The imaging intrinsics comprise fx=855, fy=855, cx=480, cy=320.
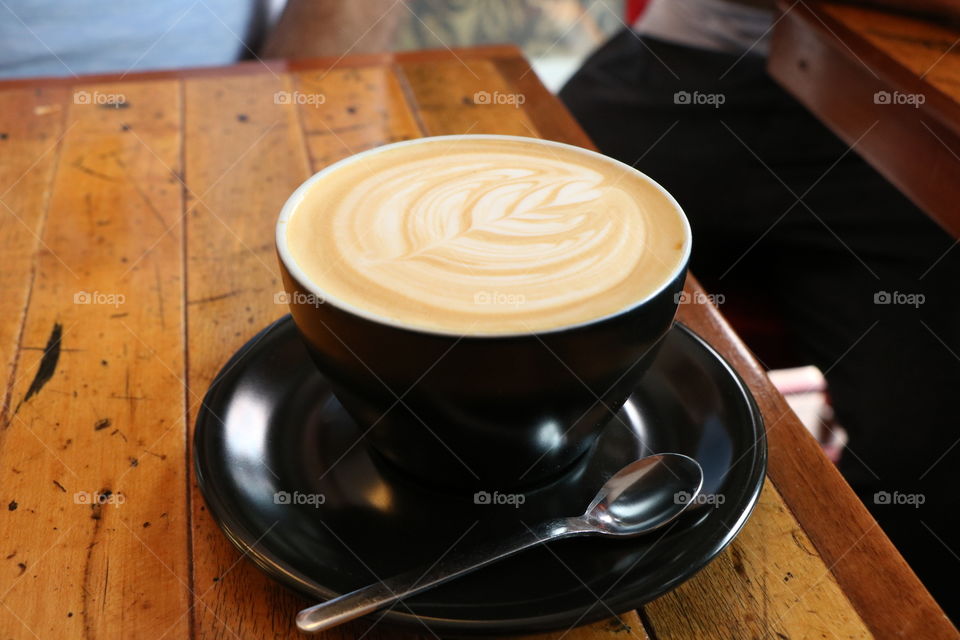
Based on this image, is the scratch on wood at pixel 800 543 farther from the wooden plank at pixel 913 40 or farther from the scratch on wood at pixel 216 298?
the wooden plank at pixel 913 40

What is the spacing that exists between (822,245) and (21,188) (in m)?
1.04

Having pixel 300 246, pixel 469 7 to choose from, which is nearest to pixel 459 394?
pixel 300 246

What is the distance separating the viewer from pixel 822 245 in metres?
1.25

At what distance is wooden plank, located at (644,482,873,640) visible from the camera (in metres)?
0.46

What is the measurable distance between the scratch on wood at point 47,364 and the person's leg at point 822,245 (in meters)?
0.85

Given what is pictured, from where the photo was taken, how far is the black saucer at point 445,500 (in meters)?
0.45

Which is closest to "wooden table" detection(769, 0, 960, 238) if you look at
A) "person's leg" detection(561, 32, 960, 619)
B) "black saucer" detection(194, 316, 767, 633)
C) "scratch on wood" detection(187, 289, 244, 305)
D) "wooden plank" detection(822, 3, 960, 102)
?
"wooden plank" detection(822, 3, 960, 102)

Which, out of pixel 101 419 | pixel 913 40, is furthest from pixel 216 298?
pixel 913 40

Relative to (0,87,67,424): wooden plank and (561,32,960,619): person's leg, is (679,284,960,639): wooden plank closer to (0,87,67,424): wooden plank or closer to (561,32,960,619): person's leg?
(561,32,960,619): person's leg

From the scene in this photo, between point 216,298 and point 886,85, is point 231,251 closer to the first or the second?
point 216,298

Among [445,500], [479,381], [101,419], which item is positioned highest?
[479,381]

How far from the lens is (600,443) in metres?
0.57

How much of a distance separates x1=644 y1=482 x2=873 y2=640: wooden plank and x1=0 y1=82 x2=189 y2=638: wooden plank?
275 millimetres

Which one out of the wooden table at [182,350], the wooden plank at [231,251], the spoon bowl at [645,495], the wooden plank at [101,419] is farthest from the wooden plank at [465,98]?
the spoon bowl at [645,495]
